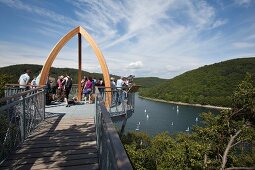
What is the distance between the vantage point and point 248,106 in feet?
74.7

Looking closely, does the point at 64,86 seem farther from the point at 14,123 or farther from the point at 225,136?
the point at 225,136

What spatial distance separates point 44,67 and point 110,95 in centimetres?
381

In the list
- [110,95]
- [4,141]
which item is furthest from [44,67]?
[4,141]

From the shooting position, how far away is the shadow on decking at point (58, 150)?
4.44 metres

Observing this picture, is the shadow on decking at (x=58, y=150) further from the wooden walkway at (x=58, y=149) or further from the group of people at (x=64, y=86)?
the group of people at (x=64, y=86)

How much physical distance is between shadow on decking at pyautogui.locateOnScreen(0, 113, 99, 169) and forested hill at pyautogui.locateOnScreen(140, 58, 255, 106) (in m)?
121

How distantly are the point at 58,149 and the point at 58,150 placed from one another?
0.06m

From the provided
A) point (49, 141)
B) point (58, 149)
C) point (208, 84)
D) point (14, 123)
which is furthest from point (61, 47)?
point (208, 84)

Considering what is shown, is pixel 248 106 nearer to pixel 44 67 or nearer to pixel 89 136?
pixel 44 67

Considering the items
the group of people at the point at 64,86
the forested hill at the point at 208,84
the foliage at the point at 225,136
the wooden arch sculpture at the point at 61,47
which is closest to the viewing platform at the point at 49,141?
the group of people at the point at 64,86

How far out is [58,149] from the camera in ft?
17.3

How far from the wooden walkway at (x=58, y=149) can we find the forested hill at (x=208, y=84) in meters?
121

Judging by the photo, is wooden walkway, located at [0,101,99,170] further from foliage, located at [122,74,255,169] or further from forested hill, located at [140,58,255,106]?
forested hill, located at [140,58,255,106]

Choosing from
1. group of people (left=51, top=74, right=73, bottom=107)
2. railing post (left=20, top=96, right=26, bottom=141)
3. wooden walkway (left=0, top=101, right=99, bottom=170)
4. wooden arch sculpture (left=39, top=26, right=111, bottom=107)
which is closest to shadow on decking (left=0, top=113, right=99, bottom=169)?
wooden walkway (left=0, top=101, right=99, bottom=170)
